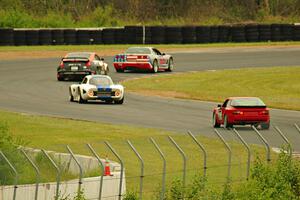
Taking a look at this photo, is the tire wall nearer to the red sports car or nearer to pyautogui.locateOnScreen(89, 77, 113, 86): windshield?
pyautogui.locateOnScreen(89, 77, 113, 86): windshield

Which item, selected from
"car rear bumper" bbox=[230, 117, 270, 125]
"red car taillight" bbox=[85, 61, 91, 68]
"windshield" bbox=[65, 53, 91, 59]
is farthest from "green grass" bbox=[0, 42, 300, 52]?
"car rear bumper" bbox=[230, 117, 270, 125]

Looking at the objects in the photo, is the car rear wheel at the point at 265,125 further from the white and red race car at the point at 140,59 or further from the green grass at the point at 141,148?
the white and red race car at the point at 140,59

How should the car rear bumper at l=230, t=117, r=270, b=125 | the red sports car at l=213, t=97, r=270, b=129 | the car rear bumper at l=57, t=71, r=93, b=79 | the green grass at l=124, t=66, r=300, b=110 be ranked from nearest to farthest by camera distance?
the car rear bumper at l=230, t=117, r=270, b=125, the red sports car at l=213, t=97, r=270, b=129, the green grass at l=124, t=66, r=300, b=110, the car rear bumper at l=57, t=71, r=93, b=79

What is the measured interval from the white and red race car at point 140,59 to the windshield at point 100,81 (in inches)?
553

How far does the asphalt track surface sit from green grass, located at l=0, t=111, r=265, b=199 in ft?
5.93

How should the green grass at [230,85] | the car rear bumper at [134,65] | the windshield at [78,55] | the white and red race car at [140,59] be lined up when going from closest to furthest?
1. the green grass at [230,85]
2. the windshield at [78,55]
3. the white and red race car at [140,59]
4. the car rear bumper at [134,65]

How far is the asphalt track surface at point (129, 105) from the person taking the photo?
3572 cm

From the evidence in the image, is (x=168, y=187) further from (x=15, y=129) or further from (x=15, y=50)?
(x=15, y=50)

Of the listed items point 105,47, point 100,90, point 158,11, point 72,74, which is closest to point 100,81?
point 100,90

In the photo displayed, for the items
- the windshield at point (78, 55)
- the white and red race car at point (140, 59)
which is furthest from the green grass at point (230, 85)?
the windshield at point (78, 55)

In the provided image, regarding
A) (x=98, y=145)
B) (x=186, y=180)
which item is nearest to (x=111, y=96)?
(x=98, y=145)

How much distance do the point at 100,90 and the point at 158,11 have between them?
171ft

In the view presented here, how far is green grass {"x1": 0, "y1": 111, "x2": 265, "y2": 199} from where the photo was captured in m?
21.2

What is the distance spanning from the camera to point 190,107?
143 ft
